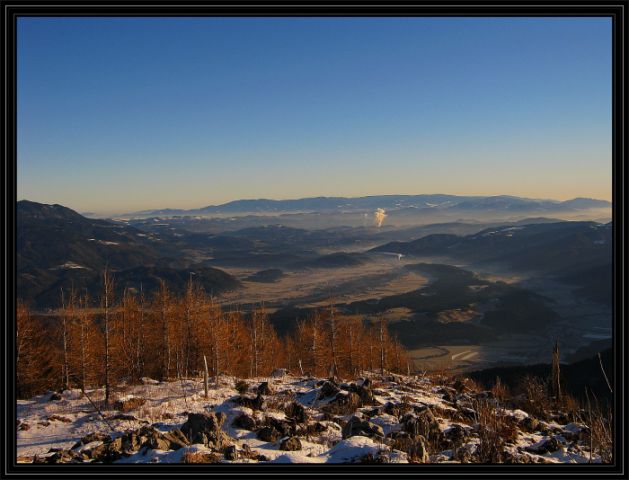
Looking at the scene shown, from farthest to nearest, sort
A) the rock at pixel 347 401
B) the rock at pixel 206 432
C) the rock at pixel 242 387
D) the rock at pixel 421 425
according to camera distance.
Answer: the rock at pixel 242 387, the rock at pixel 347 401, the rock at pixel 421 425, the rock at pixel 206 432

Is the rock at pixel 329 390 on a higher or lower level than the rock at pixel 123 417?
lower

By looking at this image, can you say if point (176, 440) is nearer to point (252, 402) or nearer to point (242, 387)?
point (252, 402)

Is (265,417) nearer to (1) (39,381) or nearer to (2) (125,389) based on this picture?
(2) (125,389)

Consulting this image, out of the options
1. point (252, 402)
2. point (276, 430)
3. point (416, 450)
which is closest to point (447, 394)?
point (252, 402)

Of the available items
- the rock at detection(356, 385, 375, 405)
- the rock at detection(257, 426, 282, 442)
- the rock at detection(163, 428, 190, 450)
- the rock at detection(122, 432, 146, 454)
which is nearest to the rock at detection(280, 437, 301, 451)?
the rock at detection(257, 426, 282, 442)

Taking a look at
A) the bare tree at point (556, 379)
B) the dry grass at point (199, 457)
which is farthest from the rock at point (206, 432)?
the bare tree at point (556, 379)

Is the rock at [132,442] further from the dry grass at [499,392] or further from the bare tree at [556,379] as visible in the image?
the bare tree at [556,379]

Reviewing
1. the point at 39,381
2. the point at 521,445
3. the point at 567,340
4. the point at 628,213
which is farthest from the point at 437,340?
the point at 628,213
